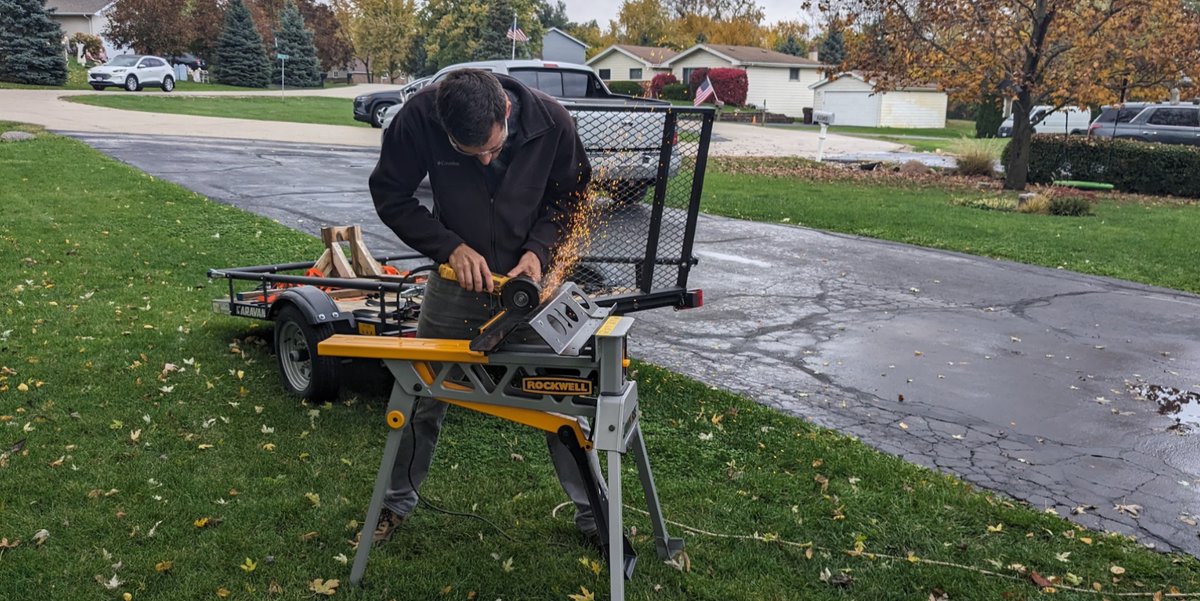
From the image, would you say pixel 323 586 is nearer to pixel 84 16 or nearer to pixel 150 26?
pixel 150 26

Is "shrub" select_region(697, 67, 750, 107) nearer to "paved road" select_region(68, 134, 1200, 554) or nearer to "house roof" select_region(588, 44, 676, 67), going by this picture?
"house roof" select_region(588, 44, 676, 67)

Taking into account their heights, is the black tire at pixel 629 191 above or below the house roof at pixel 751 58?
below

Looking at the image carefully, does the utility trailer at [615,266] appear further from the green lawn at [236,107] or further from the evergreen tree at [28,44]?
the evergreen tree at [28,44]

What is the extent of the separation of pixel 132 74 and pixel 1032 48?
110ft

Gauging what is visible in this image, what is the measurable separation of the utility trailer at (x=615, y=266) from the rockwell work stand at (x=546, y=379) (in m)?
1.55

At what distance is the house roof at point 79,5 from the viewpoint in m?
58.1

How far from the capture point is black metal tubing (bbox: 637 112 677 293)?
16.4 feet

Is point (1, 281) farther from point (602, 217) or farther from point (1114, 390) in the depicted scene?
point (1114, 390)

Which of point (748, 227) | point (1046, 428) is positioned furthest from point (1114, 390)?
point (748, 227)

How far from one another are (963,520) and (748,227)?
28.9 ft

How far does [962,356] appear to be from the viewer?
6910 mm

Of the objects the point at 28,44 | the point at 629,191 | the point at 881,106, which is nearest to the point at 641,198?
the point at 629,191

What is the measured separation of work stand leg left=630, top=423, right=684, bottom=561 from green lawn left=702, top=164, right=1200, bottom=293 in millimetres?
7979

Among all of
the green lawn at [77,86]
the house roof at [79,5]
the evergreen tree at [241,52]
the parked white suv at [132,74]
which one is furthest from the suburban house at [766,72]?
the house roof at [79,5]
